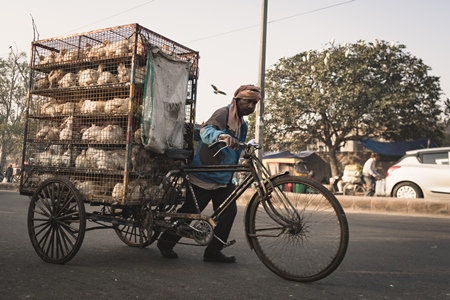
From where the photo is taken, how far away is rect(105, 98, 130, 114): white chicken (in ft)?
13.7

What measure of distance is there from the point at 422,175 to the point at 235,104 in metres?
9.07

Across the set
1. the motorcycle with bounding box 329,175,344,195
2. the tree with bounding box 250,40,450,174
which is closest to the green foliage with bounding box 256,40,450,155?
→ the tree with bounding box 250,40,450,174

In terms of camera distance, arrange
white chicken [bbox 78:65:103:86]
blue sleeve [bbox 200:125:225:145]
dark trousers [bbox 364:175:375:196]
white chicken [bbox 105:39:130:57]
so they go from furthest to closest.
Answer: dark trousers [bbox 364:175:375:196]
white chicken [bbox 78:65:103:86]
white chicken [bbox 105:39:130:57]
blue sleeve [bbox 200:125:225:145]

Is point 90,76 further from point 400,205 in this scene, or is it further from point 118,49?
point 400,205

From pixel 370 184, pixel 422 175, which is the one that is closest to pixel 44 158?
pixel 422 175

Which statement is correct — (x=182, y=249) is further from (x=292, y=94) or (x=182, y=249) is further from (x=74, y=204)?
(x=292, y=94)

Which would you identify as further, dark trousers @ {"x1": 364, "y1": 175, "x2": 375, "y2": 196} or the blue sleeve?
dark trousers @ {"x1": 364, "y1": 175, "x2": 375, "y2": 196}

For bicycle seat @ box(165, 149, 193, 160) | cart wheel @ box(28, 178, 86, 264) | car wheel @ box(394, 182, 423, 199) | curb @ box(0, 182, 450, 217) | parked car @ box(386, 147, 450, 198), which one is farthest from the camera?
car wheel @ box(394, 182, 423, 199)

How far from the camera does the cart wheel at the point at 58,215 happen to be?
400cm

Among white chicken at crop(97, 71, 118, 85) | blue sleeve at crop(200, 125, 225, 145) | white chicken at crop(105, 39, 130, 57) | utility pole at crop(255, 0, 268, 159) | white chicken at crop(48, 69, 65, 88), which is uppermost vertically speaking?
utility pole at crop(255, 0, 268, 159)

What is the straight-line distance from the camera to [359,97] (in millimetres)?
27422

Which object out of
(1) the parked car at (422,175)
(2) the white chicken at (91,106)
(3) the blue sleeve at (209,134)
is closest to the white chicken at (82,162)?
(2) the white chicken at (91,106)

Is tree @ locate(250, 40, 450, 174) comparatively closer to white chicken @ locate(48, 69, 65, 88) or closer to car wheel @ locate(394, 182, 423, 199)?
car wheel @ locate(394, 182, 423, 199)

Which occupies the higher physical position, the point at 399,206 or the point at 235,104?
the point at 235,104
